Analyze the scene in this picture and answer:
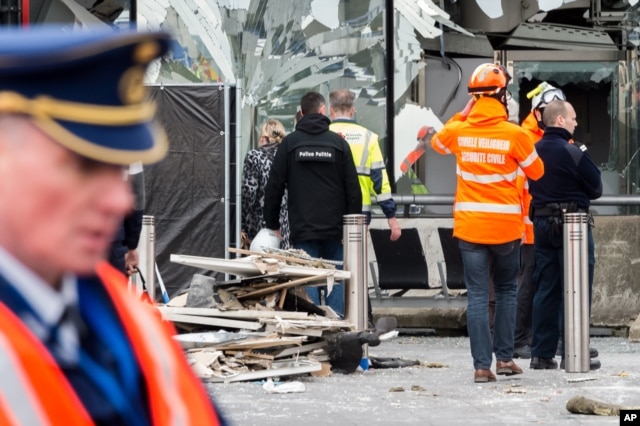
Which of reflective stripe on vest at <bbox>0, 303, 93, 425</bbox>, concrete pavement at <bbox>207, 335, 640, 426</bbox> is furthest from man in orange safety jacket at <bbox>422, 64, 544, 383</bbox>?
reflective stripe on vest at <bbox>0, 303, 93, 425</bbox>

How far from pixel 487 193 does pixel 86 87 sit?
8235mm

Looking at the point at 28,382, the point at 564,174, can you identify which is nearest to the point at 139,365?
the point at 28,382

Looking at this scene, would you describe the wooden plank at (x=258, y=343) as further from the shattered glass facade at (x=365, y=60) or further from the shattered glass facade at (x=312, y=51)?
the shattered glass facade at (x=312, y=51)

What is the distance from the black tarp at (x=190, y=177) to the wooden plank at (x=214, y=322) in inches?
125

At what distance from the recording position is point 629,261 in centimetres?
1548

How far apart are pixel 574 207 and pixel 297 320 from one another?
205 centimetres

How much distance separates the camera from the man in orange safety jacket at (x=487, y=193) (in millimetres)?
9594

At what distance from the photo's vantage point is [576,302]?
34.0 feet

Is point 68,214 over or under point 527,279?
over

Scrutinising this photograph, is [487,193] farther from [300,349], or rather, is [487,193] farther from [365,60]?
[365,60]

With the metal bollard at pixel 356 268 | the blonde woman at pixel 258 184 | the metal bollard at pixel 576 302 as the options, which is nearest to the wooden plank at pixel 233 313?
the metal bollard at pixel 356 268

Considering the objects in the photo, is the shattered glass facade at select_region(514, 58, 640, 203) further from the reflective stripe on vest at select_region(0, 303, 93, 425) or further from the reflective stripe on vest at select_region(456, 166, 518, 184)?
the reflective stripe on vest at select_region(0, 303, 93, 425)

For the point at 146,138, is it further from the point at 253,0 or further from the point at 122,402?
the point at 253,0

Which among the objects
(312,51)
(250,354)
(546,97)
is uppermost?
(312,51)
